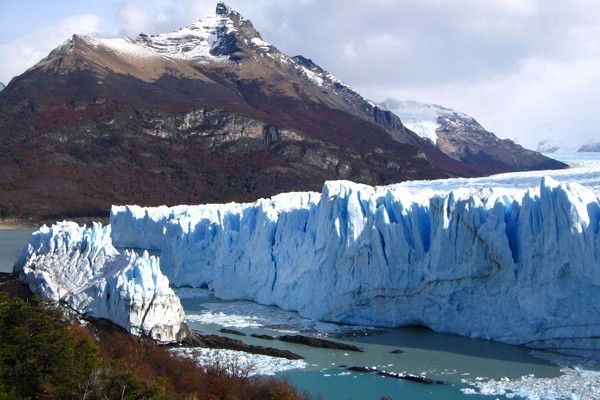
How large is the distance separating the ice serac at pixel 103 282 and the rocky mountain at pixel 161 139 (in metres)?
39.6

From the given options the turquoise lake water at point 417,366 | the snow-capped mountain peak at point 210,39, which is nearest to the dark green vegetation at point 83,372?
the turquoise lake water at point 417,366

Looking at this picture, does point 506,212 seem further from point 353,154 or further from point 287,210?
point 353,154

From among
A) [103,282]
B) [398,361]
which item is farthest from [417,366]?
[103,282]

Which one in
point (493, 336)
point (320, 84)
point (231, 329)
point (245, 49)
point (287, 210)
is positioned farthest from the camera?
point (320, 84)

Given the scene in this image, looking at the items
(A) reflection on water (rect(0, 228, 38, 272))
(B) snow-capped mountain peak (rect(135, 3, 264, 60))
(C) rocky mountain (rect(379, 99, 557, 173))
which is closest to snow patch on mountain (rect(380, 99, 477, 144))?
(C) rocky mountain (rect(379, 99, 557, 173))

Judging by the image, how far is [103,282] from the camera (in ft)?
59.5

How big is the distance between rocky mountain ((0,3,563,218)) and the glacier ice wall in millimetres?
39677

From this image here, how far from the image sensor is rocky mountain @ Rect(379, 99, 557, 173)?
10831cm

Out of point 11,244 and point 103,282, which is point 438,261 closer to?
point 103,282

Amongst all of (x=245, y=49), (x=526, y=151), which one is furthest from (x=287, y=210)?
(x=526, y=151)

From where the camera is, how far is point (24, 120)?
75.3m

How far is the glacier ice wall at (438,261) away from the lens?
1653 cm

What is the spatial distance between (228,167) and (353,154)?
14041 millimetres

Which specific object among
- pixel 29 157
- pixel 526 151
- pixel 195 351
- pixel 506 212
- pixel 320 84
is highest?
pixel 320 84
